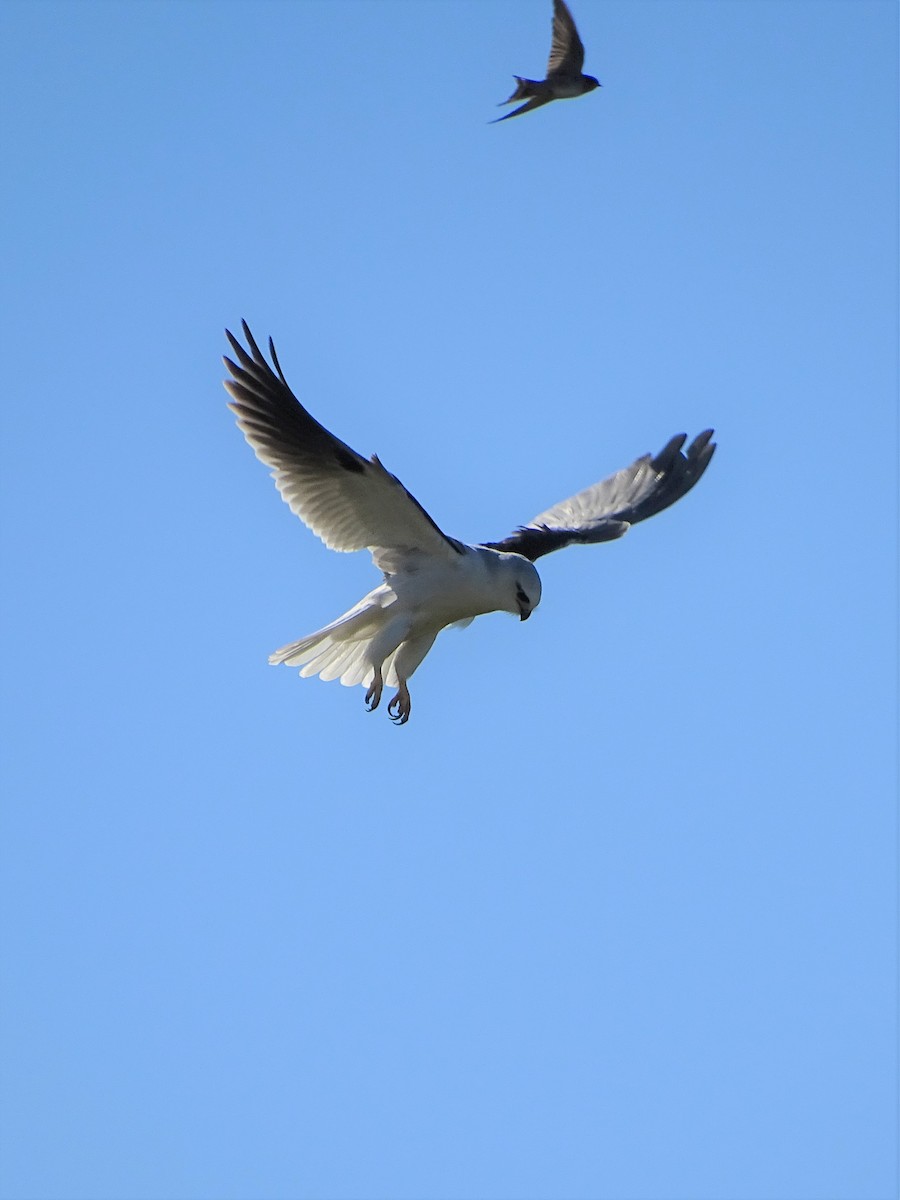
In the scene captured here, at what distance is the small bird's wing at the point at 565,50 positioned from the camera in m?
14.2

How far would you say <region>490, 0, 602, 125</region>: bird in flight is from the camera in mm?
14148

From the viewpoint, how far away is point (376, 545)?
1041cm

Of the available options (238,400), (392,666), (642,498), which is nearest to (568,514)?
(642,498)

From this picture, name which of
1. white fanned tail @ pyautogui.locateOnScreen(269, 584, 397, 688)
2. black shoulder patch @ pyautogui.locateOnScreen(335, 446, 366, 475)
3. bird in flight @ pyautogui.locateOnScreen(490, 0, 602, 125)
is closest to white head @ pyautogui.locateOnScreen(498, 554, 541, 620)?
white fanned tail @ pyautogui.locateOnScreen(269, 584, 397, 688)

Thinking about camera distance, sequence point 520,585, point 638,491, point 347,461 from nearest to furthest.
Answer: point 347,461, point 520,585, point 638,491

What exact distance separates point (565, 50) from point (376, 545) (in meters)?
5.58

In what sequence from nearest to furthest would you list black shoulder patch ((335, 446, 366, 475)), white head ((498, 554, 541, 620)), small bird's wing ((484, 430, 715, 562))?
black shoulder patch ((335, 446, 366, 475)), white head ((498, 554, 541, 620)), small bird's wing ((484, 430, 715, 562))

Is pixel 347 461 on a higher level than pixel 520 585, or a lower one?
higher

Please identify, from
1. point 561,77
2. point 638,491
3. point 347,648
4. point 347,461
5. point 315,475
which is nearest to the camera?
point 347,461

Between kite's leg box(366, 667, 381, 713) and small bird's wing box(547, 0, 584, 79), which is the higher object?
small bird's wing box(547, 0, 584, 79)

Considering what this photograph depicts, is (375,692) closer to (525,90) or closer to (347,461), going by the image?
(347,461)

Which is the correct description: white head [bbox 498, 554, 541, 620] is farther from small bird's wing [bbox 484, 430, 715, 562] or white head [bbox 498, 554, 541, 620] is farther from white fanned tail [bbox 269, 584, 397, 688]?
small bird's wing [bbox 484, 430, 715, 562]

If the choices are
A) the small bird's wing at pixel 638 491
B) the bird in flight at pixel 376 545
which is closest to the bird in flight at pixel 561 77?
the small bird's wing at pixel 638 491

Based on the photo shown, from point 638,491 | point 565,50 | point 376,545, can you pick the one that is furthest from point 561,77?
point 376,545
